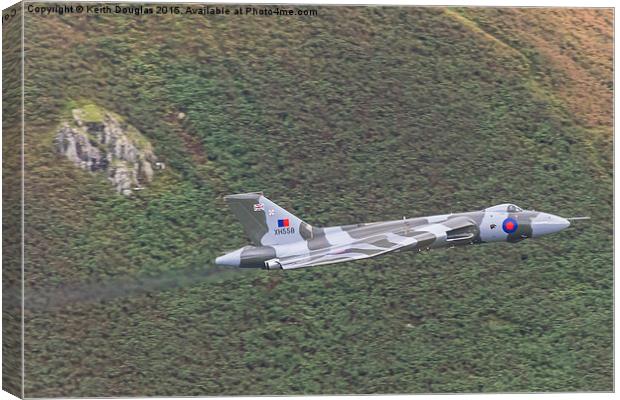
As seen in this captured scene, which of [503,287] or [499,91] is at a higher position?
[499,91]

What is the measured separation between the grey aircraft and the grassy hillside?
1346 millimetres

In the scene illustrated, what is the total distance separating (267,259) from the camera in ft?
142

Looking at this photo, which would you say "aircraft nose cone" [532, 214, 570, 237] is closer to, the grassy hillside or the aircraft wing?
the grassy hillside

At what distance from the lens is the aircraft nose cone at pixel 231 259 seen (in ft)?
142

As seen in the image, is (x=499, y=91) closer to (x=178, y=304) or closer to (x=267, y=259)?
(x=267, y=259)

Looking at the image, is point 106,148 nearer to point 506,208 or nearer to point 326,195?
point 326,195

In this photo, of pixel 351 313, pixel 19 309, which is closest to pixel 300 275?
pixel 351 313

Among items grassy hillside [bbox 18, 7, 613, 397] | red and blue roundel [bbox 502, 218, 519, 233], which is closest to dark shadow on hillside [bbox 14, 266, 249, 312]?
grassy hillside [bbox 18, 7, 613, 397]

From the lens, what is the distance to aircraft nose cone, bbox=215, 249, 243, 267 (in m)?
43.3

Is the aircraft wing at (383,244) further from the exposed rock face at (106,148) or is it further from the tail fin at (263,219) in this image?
→ the exposed rock face at (106,148)

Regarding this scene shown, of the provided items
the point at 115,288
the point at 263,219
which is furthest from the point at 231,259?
the point at 115,288

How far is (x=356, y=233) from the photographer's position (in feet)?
146

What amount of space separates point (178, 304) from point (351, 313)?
5.91 metres

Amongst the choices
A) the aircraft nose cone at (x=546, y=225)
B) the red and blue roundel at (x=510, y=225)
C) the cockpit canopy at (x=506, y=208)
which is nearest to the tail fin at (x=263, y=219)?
the cockpit canopy at (x=506, y=208)
